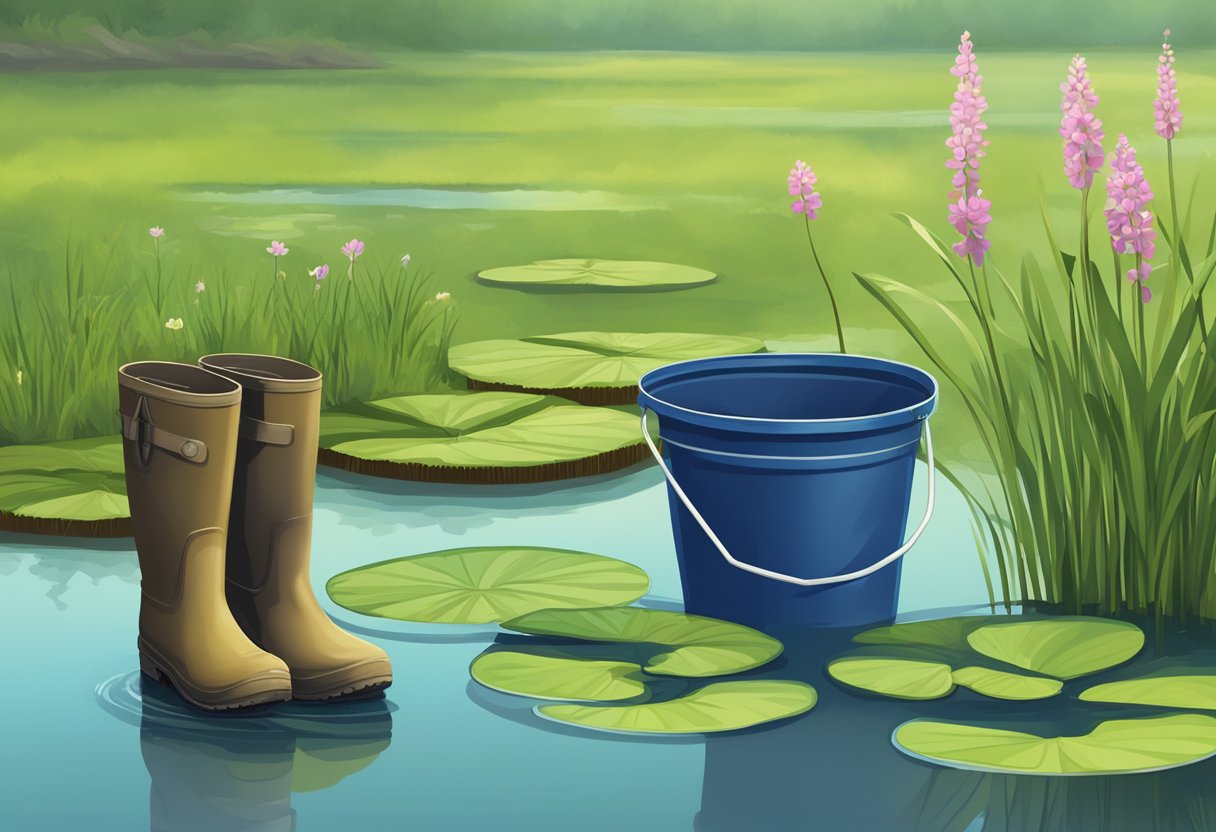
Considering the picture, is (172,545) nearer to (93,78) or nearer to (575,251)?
(575,251)

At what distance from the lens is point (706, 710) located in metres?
2.54

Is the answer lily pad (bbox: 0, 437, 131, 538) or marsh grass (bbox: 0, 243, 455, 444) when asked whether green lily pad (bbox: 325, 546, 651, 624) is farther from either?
marsh grass (bbox: 0, 243, 455, 444)

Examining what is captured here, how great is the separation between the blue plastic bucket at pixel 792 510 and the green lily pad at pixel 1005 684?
30cm

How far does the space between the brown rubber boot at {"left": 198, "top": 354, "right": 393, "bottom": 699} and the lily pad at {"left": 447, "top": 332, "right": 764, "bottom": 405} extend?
2004mm

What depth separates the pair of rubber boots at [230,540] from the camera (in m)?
2.53

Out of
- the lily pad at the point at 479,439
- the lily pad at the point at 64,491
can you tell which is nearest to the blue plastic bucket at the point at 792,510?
the lily pad at the point at 479,439

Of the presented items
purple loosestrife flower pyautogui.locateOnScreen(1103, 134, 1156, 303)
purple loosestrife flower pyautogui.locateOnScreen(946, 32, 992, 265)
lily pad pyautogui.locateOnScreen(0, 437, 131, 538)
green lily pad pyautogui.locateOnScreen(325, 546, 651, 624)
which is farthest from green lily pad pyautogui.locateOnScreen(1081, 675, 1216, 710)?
lily pad pyautogui.locateOnScreen(0, 437, 131, 538)

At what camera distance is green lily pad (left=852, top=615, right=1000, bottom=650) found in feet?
9.27

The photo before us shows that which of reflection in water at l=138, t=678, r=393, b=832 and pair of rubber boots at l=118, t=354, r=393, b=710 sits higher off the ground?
pair of rubber boots at l=118, t=354, r=393, b=710

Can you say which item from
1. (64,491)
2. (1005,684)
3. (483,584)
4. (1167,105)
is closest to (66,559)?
(64,491)

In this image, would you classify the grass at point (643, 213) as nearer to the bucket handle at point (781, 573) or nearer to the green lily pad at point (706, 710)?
the bucket handle at point (781, 573)

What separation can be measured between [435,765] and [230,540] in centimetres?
56

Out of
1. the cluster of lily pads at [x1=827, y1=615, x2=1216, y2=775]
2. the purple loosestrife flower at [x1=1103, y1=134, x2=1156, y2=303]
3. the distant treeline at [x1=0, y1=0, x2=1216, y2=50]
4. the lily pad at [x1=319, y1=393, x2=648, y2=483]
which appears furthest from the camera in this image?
the distant treeline at [x1=0, y1=0, x2=1216, y2=50]

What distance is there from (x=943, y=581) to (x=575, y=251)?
15.1 ft
